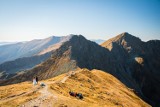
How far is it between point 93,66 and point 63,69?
3863 cm

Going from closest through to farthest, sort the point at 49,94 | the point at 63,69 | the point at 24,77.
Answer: the point at 49,94
the point at 63,69
the point at 24,77

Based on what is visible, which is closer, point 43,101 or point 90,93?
point 43,101

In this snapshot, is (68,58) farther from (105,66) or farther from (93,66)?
(105,66)

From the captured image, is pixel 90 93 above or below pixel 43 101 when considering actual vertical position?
below

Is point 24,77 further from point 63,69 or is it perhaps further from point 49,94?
point 49,94

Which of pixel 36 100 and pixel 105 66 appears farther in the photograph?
pixel 105 66

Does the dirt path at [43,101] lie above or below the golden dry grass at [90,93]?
above

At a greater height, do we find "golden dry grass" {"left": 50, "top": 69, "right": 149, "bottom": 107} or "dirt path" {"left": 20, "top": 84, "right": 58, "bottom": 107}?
"dirt path" {"left": 20, "top": 84, "right": 58, "bottom": 107}

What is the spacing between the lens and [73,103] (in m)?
37.3

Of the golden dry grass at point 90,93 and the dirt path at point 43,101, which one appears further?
the golden dry grass at point 90,93

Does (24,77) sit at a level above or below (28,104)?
below

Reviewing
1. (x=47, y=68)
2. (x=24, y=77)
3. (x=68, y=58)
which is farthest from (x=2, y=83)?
(x=68, y=58)

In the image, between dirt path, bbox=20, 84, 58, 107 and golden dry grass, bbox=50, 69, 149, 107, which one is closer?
dirt path, bbox=20, 84, 58, 107

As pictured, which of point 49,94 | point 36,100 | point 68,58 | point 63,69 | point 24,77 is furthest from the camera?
point 24,77
